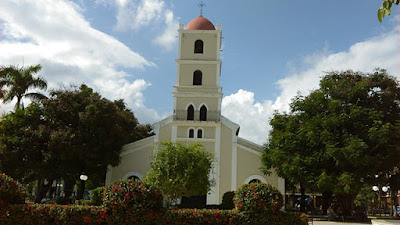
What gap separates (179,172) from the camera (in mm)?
20703

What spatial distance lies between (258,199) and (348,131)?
47.6 ft

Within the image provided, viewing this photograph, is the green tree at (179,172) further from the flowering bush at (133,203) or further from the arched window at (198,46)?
the arched window at (198,46)

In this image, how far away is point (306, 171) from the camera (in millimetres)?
24375

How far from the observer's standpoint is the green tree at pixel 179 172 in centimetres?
2027

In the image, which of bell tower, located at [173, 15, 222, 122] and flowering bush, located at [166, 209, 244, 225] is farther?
bell tower, located at [173, 15, 222, 122]

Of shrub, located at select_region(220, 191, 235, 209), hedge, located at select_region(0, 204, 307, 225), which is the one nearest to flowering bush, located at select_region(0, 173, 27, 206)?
hedge, located at select_region(0, 204, 307, 225)

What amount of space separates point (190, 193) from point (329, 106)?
11057 millimetres

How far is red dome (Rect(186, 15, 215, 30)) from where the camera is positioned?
3123 cm

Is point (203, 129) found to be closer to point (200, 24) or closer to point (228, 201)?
point (228, 201)

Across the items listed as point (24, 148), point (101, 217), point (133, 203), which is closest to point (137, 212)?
point (133, 203)

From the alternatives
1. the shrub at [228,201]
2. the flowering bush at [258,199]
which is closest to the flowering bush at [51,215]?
the flowering bush at [258,199]

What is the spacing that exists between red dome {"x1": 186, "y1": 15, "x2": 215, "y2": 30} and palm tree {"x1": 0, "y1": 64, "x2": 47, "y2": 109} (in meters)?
13.0

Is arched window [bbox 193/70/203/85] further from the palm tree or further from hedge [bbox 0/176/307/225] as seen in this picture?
hedge [bbox 0/176/307/225]

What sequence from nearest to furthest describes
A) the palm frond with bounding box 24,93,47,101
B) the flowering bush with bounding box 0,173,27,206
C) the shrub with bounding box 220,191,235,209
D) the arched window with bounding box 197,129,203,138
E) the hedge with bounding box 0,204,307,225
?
the hedge with bounding box 0,204,307,225 → the flowering bush with bounding box 0,173,27,206 → the shrub with bounding box 220,191,235,209 → the palm frond with bounding box 24,93,47,101 → the arched window with bounding box 197,129,203,138
